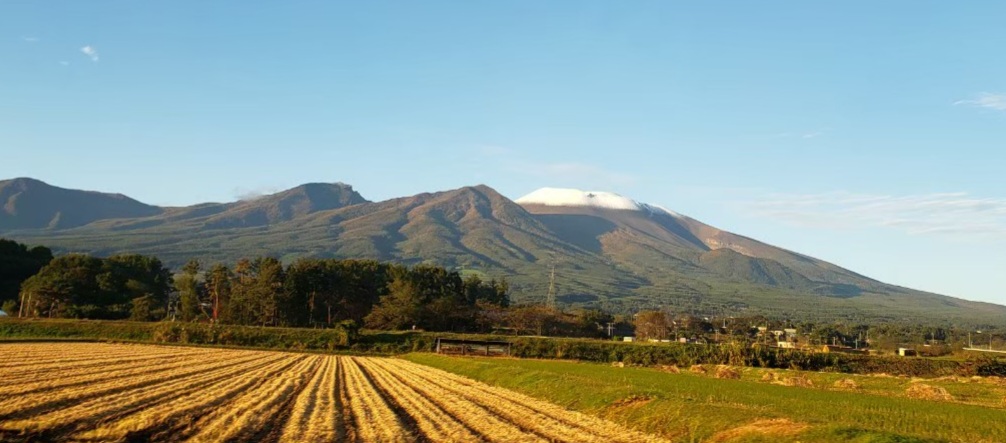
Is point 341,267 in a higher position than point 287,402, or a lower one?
higher

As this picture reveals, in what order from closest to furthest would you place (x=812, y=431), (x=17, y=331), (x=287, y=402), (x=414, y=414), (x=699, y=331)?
1. (x=812, y=431)
2. (x=414, y=414)
3. (x=287, y=402)
4. (x=17, y=331)
5. (x=699, y=331)

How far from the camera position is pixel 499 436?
22.7 metres

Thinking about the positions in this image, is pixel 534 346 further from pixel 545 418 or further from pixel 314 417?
pixel 314 417

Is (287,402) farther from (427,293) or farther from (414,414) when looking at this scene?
(427,293)

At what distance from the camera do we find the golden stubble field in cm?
2150

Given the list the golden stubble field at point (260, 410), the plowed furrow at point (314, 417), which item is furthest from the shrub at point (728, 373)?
the plowed furrow at point (314, 417)

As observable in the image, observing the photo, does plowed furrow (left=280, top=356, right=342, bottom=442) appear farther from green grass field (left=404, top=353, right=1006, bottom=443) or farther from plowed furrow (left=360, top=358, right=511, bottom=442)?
green grass field (left=404, top=353, right=1006, bottom=443)

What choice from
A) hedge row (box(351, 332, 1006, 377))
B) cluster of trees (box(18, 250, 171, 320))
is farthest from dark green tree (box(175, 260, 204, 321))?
hedge row (box(351, 332, 1006, 377))

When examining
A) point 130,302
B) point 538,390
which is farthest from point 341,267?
point 538,390

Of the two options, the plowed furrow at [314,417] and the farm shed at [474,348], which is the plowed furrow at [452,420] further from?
the farm shed at [474,348]

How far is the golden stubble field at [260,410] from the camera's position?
70.5ft

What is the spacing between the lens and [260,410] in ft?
88.0

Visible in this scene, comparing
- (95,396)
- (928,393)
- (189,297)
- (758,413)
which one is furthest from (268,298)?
(758,413)

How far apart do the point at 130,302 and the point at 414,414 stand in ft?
403
